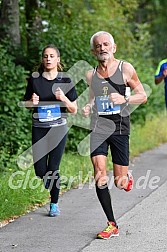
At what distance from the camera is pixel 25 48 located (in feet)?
44.8

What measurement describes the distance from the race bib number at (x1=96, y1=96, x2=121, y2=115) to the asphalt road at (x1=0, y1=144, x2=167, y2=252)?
1272mm

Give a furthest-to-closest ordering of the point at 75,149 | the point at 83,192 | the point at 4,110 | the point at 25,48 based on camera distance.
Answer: the point at 25,48, the point at 75,149, the point at 4,110, the point at 83,192

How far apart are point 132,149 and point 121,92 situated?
682cm

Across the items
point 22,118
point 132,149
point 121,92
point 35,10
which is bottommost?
point 132,149

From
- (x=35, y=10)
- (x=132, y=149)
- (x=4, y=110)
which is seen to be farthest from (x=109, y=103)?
(x=35, y=10)

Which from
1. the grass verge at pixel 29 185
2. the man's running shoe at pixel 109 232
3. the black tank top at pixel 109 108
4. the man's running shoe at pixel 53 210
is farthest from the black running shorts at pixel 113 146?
the grass verge at pixel 29 185

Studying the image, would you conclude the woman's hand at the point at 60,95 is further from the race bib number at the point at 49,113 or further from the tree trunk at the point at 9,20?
the tree trunk at the point at 9,20

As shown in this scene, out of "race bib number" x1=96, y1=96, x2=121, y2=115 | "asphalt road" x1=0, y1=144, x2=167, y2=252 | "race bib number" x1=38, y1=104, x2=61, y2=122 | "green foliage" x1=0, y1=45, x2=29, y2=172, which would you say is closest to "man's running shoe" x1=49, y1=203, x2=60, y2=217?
"asphalt road" x1=0, y1=144, x2=167, y2=252

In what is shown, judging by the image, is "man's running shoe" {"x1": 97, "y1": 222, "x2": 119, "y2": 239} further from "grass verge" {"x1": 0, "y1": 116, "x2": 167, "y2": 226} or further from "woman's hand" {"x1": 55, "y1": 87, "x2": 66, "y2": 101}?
"woman's hand" {"x1": 55, "y1": 87, "x2": 66, "y2": 101}

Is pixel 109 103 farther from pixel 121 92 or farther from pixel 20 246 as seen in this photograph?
pixel 20 246

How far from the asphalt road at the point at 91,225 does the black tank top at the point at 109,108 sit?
3.60 feet

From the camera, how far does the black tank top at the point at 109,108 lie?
7.09 m

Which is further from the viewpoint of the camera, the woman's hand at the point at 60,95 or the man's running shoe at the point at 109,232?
the woman's hand at the point at 60,95

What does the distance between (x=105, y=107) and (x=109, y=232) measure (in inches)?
49.9
